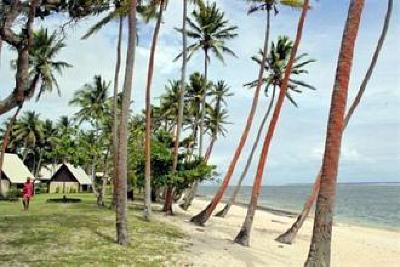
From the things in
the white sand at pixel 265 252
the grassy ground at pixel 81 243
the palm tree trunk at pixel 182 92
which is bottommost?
the white sand at pixel 265 252

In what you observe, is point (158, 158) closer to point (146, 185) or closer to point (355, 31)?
point (146, 185)

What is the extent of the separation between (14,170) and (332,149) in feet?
142

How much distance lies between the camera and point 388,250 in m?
25.3

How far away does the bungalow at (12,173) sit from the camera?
46.6m

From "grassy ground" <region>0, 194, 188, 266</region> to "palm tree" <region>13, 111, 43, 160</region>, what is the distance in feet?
160

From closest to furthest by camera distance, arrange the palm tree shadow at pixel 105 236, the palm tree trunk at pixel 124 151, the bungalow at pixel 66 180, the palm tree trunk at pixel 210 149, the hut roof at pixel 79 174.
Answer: the palm tree trunk at pixel 124 151 → the palm tree shadow at pixel 105 236 → the palm tree trunk at pixel 210 149 → the bungalow at pixel 66 180 → the hut roof at pixel 79 174

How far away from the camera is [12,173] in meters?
47.9

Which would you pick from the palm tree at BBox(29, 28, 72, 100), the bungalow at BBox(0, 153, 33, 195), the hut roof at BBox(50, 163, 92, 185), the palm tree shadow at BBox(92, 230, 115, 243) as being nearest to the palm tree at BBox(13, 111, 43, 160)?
the hut roof at BBox(50, 163, 92, 185)

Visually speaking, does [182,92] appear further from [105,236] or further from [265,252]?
[105,236]

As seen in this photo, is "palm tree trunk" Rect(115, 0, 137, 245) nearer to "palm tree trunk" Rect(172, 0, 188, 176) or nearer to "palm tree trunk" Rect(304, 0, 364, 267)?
"palm tree trunk" Rect(304, 0, 364, 267)

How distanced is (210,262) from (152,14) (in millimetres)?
15568

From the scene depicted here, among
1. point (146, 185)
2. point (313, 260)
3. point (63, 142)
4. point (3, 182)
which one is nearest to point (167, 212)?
point (146, 185)

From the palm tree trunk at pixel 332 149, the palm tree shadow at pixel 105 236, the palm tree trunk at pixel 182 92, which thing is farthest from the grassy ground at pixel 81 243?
the palm tree trunk at pixel 182 92

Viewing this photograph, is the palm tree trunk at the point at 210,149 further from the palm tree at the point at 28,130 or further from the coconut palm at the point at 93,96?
the palm tree at the point at 28,130
